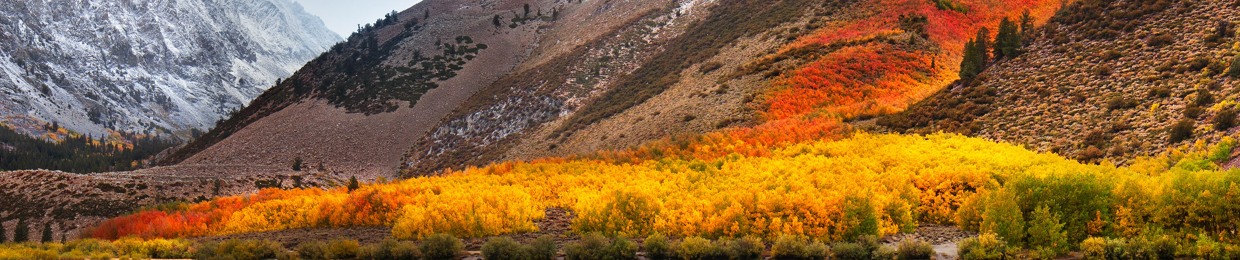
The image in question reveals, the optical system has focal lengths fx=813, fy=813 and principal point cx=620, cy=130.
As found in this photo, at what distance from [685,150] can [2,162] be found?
175 metres

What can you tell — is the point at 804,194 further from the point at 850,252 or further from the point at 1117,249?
the point at 1117,249

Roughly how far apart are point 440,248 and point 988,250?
450 inches

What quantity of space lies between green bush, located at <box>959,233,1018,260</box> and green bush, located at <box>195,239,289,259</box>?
49.0 ft

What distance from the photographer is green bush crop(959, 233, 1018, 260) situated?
1500cm

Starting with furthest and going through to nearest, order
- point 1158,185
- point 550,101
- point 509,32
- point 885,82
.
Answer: point 509,32, point 550,101, point 885,82, point 1158,185

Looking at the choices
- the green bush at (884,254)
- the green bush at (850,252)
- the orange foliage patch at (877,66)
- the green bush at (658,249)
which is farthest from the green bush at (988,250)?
the orange foliage patch at (877,66)

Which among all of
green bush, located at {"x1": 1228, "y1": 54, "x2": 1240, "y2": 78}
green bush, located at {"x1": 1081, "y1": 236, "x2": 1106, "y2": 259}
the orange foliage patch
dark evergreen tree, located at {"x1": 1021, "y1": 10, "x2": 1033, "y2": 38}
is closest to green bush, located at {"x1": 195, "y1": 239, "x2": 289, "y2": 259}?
green bush, located at {"x1": 1081, "y1": 236, "x2": 1106, "y2": 259}

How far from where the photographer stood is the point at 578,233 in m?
21.1

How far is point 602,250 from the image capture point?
17000 mm

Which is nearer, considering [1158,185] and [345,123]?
[1158,185]

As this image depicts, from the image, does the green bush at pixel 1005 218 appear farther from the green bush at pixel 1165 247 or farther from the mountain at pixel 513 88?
the mountain at pixel 513 88

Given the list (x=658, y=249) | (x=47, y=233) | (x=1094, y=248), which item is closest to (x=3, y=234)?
(x=47, y=233)

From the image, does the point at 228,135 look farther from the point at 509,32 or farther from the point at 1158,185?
the point at 1158,185

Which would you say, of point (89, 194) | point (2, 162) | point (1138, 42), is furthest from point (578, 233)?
point (2, 162)
